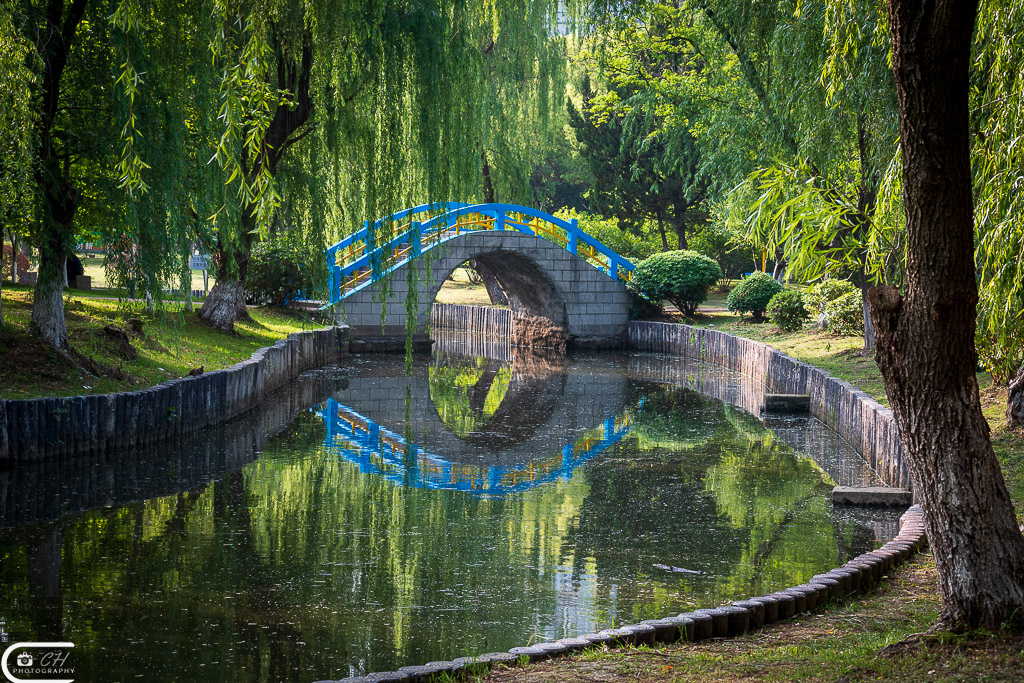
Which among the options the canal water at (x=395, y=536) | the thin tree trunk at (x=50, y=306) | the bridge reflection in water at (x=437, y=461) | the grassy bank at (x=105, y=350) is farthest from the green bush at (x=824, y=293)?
the thin tree trunk at (x=50, y=306)

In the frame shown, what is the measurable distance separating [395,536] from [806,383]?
32.8 feet

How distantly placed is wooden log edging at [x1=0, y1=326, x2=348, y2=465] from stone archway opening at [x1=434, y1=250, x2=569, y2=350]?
39.8ft

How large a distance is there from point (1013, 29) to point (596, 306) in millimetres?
20537

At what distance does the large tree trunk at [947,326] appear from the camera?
4883mm

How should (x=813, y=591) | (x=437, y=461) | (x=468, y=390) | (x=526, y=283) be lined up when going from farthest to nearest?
(x=526, y=283)
(x=468, y=390)
(x=437, y=461)
(x=813, y=591)

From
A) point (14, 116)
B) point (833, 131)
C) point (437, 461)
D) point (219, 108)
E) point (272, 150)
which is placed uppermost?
point (833, 131)

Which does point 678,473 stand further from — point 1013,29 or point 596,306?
point 596,306

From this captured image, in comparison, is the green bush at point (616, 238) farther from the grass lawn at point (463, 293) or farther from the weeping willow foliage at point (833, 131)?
the weeping willow foliage at point (833, 131)

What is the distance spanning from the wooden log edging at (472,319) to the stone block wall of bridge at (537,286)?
1.13m

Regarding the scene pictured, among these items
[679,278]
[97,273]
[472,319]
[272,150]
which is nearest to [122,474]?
[272,150]

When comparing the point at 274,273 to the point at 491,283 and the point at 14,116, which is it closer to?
the point at 491,283

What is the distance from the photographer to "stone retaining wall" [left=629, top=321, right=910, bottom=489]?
37.7 feet

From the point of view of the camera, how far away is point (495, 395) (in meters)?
19.1

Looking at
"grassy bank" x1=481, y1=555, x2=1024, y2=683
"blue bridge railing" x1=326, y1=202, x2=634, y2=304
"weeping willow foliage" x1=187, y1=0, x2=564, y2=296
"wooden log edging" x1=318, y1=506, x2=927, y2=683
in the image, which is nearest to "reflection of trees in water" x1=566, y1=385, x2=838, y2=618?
"wooden log edging" x1=318, y1=506, x2=927, y2=683
